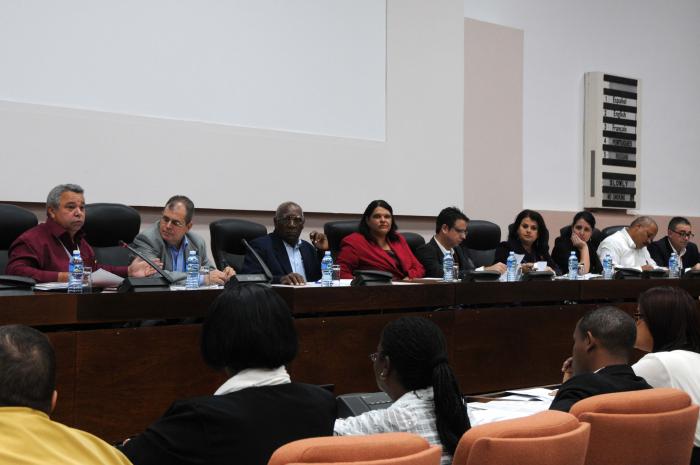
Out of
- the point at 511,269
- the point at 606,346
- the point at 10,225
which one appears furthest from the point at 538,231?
the point at 606,346

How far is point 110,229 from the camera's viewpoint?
416 centimetres

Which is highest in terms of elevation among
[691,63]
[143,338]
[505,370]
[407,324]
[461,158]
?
[691,63]

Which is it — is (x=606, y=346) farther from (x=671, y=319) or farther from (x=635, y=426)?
(x=635, y=426)

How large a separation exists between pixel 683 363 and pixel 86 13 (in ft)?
12.3

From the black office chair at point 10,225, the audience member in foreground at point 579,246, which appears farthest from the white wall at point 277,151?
the audience member in foreground at point 579,246

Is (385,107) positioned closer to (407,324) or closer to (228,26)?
(228,26)

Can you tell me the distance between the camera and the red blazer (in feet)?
15.3

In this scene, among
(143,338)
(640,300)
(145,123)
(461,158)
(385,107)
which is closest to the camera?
(640,300)

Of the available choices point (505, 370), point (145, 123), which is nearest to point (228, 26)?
point (145, 123)

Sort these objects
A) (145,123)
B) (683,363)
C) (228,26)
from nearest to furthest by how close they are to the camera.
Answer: (683,363) < (145,123) < (228,26)

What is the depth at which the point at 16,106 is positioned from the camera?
443cm

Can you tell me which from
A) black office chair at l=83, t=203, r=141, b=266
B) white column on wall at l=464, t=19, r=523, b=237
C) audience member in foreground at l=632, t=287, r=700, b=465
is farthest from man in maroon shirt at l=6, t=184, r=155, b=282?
white column on wall at l=464, t=19, r=523, b=237

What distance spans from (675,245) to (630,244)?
0.71 m

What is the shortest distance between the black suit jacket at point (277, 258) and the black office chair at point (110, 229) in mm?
611
